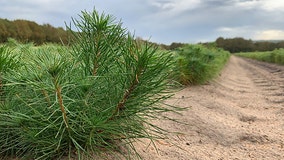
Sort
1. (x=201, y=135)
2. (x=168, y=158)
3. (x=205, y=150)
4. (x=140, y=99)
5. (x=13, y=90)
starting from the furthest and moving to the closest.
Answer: (x=201, y=135) < (x=205, y=150) < (x=168, y=158) < (x=13, y=90) < (x=140, y=99)

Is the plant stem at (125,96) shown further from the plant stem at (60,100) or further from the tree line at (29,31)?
the tree line at (29,31)

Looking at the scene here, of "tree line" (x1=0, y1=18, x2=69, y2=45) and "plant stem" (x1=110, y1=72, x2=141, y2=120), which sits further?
"tree line" (x1=0, y1=18, x2=69, y2=45)

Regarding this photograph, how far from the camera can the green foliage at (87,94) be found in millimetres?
1360

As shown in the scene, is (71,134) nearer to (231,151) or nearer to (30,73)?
(30,73)

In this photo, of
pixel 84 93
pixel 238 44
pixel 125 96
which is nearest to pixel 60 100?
pixel 84 93

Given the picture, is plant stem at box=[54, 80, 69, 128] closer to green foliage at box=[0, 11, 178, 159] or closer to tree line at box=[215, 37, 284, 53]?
green foliage at box=[0, 11, 178, 159]

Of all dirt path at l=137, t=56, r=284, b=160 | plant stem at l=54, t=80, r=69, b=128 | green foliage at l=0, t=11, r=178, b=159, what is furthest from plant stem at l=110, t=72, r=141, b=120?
dirt path at l=137, t=56, r=284, b=160

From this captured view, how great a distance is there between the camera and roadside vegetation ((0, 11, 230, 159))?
135 cm

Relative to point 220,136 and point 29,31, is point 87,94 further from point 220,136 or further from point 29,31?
point 29,31

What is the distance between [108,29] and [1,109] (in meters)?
0.67

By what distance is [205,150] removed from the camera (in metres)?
2.36

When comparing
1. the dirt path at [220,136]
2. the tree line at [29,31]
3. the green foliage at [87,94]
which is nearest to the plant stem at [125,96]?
the green foliage at [87,94]

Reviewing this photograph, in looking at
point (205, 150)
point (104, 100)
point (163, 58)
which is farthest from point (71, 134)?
point (205, 150)

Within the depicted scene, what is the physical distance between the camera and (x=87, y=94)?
143 centimetres
